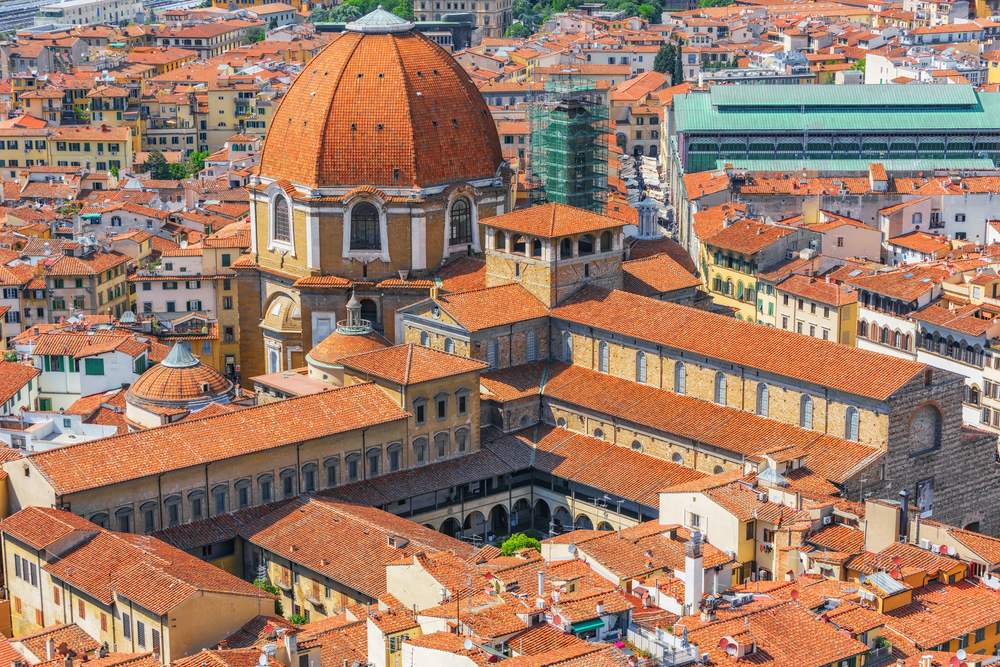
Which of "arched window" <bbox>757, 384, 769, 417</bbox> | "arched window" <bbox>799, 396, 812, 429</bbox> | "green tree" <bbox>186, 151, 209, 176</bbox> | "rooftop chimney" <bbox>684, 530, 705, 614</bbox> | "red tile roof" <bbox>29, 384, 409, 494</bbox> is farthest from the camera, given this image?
"green tree" <bbox>186, 151, 209, 176</bbox>

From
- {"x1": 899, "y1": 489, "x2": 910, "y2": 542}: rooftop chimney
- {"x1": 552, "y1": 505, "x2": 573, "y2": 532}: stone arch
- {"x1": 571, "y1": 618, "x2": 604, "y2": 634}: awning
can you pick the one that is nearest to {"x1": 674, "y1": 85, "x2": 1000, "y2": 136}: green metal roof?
{"x1": 552, "y1": 505, "x2": 573, "y2": 532}: stone arch

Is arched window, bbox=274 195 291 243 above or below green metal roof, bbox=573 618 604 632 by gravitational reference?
above

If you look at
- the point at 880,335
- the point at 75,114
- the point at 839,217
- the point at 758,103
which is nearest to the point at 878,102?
the point at 758,103

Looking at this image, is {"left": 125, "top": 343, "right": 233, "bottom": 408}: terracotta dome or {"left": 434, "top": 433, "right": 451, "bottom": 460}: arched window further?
{"left": 125, "top": 343, "right": 233, "bottom": 408}: terracotta dome

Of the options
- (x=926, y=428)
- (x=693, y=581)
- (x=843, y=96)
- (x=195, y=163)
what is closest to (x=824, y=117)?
(x=843, y=96)

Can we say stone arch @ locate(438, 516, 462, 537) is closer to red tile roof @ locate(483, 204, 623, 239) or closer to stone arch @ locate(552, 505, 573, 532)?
stone arch @ locate(552, 505, 573, 532)

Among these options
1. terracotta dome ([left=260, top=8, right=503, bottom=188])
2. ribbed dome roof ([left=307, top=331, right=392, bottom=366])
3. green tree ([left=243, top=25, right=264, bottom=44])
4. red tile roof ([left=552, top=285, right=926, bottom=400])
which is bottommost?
ribbed dome roof ([left=307, top=331, right=392, bottom=366])

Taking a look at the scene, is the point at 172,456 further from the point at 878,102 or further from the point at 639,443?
the point at 878,102

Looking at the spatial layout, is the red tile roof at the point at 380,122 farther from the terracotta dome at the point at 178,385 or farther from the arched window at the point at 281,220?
the terracotta dome at the point at 178,385
